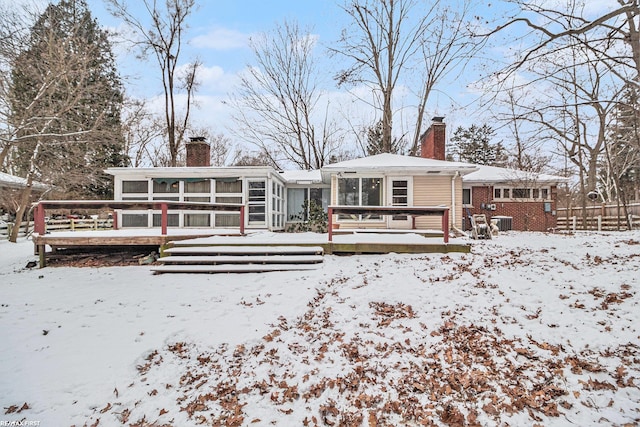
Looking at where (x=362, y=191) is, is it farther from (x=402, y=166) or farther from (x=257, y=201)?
(x=257, y=201)

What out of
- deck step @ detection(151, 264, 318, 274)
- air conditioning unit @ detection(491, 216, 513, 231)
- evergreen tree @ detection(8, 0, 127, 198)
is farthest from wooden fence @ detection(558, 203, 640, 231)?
evergreen tree @ detection(8, 0, 127, 198)

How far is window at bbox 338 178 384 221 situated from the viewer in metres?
12.1

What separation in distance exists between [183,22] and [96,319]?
19.7 meters

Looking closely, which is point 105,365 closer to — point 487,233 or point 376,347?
point 376,347

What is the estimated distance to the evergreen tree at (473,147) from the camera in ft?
101

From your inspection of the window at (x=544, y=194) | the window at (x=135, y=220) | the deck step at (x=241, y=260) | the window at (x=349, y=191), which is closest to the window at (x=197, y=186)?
the window at (x=135, y=220)

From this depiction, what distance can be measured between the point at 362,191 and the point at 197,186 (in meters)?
6.04

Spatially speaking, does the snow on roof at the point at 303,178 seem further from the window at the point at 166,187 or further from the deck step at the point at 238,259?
the deck step at the point at 238,259

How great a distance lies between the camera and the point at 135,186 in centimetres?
1218

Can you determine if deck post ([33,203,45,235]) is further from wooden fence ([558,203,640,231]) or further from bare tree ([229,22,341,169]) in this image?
wooden fence ([558,203,640,231])

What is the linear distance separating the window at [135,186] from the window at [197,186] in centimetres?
148

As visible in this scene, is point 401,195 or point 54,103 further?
point 401,195

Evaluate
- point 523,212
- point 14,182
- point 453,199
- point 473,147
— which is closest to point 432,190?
point 453,199

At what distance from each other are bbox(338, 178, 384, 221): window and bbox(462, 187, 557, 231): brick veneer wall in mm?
5600
